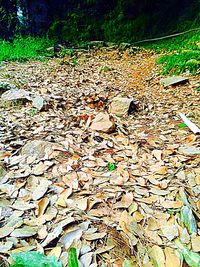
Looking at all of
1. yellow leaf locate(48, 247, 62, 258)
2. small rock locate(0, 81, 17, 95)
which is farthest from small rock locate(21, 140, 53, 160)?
small rock locate(0, 81, 17, 95)

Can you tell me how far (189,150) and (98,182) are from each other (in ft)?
2.63

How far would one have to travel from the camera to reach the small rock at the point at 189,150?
2234mm

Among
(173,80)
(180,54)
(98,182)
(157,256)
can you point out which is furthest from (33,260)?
(180,54)

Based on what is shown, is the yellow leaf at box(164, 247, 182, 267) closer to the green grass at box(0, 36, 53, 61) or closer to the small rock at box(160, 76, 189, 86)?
the small rock at box(160, 76, 189, 86)

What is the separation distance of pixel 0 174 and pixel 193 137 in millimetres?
1530

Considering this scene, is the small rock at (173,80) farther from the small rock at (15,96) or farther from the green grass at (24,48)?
the green grass at (24,48)

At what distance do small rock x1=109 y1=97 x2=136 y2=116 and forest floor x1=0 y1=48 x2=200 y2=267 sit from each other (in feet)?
0.25

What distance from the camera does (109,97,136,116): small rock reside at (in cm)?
318

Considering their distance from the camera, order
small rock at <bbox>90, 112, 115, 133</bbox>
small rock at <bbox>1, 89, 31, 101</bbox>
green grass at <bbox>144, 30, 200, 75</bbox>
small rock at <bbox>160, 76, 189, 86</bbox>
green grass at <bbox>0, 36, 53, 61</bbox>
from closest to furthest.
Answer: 1. small rock at <bbox>90, 112, 115, 133</bbox>
2. small rock at <bbox>1, 89, 31, 101</bbox>
3. small rock at <bbox>160, 76, 189, 86</bbox>
4. green grass at <bbox>144, 30, 200, 75</bbox>
5. green grass at <bbox>0, 36, 53, 61</bbox>

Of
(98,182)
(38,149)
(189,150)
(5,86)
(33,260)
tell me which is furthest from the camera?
(5,86)

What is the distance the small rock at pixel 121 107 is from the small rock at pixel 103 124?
47 centimetres

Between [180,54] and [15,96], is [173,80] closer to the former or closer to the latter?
[180,54]

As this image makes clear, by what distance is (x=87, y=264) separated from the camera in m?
1.36

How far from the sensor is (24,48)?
7.18 m
